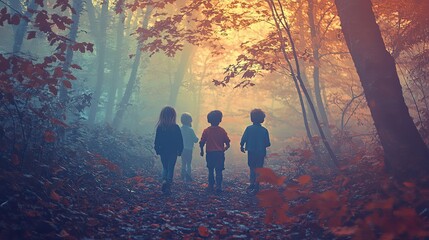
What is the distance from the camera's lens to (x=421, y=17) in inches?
351

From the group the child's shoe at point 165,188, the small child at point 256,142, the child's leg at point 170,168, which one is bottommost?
the child's shoe at point 165,188

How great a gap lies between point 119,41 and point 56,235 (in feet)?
84.6

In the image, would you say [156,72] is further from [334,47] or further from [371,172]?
[371,172]

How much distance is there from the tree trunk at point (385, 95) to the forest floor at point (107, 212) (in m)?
1.71

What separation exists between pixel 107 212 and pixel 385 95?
498 cm

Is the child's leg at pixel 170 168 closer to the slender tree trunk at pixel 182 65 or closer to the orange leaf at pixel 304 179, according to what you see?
the orange leaf at pixel 304 179

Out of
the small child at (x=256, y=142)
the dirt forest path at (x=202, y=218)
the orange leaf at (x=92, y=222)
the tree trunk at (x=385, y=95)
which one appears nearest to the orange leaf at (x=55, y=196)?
the orange leaf at (x=92, y=222)

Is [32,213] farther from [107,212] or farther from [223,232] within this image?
[223,232]

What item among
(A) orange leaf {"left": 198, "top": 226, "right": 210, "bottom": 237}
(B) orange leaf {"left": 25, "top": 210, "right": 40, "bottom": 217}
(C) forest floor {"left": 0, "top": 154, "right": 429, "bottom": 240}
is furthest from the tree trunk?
(B) orange leaf {"left": 25, "top": 210, "right": 40, "bottom": 217}

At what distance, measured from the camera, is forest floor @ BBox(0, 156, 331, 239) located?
4.57 m

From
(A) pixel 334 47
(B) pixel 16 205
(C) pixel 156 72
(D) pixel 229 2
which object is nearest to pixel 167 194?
(B) pixel 16 205

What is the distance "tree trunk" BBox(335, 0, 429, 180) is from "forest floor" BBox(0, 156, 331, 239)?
171 centimetres

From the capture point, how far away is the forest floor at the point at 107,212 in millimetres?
4566

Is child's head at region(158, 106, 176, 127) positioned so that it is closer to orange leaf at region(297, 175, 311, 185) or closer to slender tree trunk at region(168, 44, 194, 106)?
orange leaf at region(297, 175, 311, 185)
